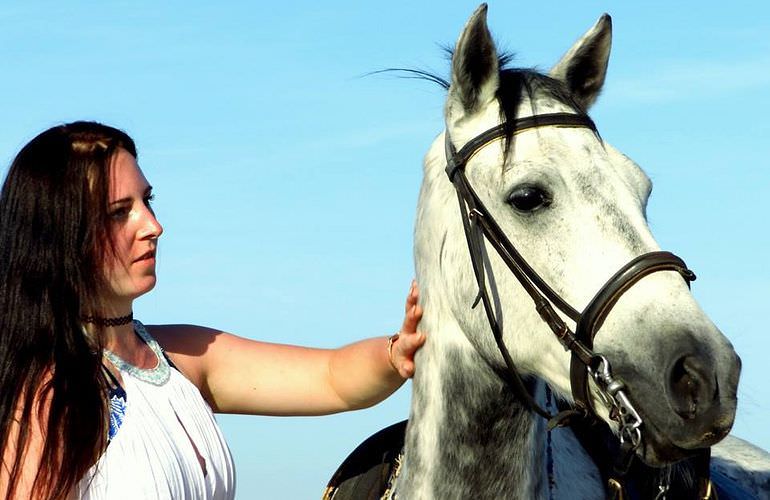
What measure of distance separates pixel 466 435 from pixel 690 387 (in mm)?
729

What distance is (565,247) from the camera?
135 inches

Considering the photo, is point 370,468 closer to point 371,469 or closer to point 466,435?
point 371,469

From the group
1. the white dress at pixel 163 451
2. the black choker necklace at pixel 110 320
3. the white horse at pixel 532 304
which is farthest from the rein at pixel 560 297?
the black choker necklace at pixel 110 320

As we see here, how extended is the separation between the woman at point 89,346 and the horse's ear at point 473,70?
606 mm

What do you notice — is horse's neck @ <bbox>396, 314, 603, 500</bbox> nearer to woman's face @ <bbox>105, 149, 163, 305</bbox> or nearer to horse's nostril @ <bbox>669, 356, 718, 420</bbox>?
horse's nostril @ <bbox>669, 356, 718, 420</bbox>

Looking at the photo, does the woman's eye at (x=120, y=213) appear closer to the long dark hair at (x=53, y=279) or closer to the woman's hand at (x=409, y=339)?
the long dark hair at (x=53, y=279)

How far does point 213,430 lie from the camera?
3699mm

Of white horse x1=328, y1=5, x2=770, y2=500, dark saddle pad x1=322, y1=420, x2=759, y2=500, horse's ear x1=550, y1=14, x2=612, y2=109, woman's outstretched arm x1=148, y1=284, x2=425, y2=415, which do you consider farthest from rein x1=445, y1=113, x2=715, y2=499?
dark saddle pad x1=322, y1=420, x2=759, y2=500

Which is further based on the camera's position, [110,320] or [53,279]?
[110,320]

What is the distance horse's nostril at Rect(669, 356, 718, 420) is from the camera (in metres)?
3.10

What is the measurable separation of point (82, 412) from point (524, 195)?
1340 millimetres

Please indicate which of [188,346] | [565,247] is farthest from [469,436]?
[188,346]

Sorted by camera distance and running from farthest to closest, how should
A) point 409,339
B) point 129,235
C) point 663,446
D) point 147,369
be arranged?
point 409,339 < point 147,369 < point 129,235 < point 663,446

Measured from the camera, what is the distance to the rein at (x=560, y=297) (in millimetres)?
3277
